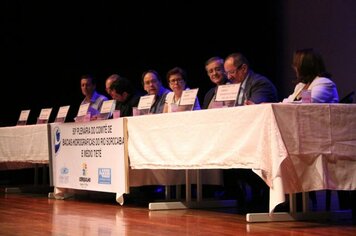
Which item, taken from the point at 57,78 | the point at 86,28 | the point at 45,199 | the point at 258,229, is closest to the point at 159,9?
the point at 86,28

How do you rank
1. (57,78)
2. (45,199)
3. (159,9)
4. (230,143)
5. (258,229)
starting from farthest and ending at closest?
(57,78)
(159,9)
(45,199)
(230,143)
(258,229)

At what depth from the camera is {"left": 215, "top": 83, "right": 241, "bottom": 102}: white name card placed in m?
3.40

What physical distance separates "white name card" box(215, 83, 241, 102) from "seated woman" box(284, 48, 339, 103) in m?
0.35

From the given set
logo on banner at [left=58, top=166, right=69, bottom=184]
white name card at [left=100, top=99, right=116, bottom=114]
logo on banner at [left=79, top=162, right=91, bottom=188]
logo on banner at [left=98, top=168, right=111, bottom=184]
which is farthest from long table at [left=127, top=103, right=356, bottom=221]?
logo on banner at [left=58, top=166, right=69, bottom=184]

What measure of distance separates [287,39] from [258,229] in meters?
3.37

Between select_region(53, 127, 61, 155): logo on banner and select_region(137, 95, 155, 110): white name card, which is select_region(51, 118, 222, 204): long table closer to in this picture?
select_region(53, 127, 61, 155): logo on banner

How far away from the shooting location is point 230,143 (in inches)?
125

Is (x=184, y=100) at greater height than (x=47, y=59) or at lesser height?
lesser

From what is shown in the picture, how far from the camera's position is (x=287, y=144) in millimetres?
2953

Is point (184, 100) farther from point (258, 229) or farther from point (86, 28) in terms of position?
point (86, 28)

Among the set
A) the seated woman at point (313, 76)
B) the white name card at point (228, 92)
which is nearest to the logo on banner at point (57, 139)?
the white name card at point (228, 92)

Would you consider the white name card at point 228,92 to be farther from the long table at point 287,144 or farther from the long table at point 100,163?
the long table at point 100,163

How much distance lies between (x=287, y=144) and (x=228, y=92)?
1.95ft

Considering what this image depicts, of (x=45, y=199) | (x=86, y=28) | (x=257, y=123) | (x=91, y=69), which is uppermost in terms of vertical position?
(x=86, y=28)
